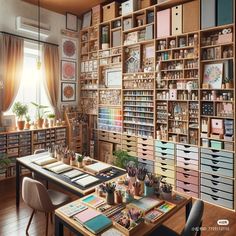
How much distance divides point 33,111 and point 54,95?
1.84 ft

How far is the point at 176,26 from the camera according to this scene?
12.2ft

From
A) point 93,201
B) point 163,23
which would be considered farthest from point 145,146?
point 93,201

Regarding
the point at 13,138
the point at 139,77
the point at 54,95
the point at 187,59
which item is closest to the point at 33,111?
the point at 54,95

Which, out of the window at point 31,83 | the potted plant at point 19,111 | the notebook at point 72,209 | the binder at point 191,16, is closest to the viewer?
the notebook at point 72,209

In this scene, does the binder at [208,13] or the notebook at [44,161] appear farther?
the binder at [208,13]

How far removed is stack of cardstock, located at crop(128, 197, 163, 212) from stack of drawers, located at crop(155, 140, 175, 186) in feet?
6.62

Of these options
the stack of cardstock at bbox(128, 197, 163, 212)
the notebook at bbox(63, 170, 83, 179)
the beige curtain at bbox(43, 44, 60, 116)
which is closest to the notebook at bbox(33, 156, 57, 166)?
the notebook at bbox(63, 170, 83, 179)

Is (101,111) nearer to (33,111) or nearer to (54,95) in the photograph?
(54,95)

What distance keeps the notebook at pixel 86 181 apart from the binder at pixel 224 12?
8.90 ft

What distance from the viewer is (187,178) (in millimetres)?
3701

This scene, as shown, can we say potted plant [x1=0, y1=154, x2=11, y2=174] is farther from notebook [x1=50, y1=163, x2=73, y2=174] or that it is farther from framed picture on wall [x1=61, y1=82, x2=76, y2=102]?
framed picture on wall [x1=61, y1=82, x2=76, y2=102]

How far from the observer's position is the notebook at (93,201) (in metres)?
1.86

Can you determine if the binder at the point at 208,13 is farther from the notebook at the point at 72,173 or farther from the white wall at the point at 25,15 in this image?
the white wall at the point at 25,15

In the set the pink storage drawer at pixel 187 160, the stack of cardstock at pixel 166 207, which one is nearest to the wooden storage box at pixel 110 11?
the pink storage drawer at pixel 187 160
